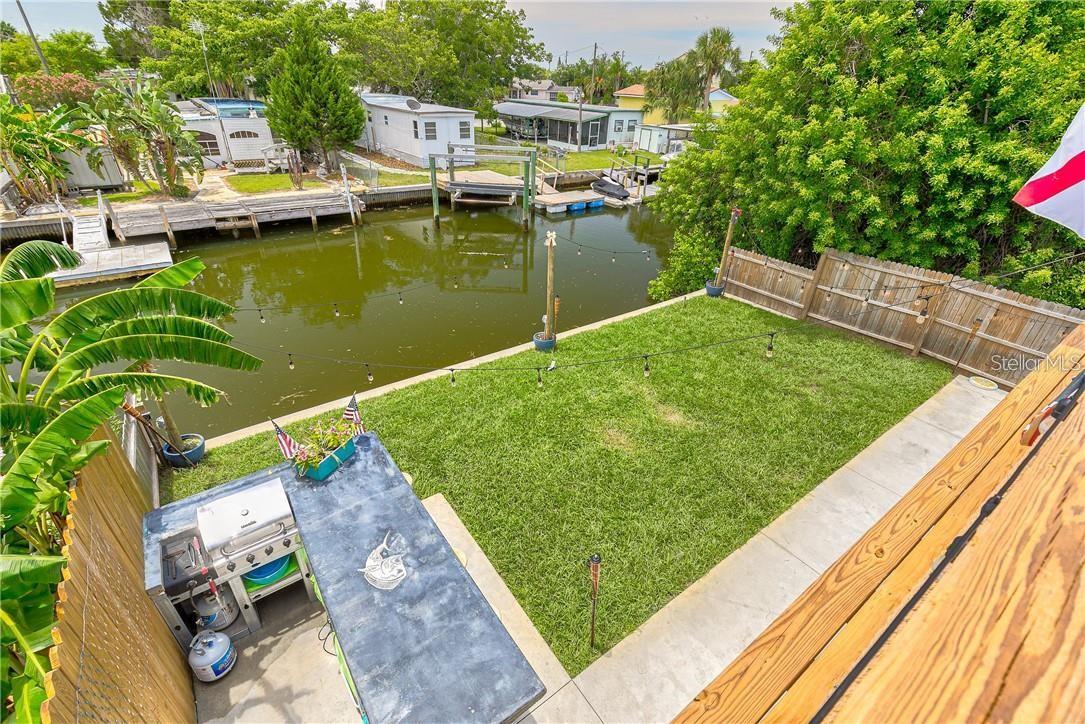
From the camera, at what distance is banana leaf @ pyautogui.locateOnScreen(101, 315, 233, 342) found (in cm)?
487

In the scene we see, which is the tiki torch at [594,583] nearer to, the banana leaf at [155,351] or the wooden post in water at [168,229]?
the banana leaf at [155,351]

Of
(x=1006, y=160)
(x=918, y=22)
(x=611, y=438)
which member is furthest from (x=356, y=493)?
(x=918, y=22)

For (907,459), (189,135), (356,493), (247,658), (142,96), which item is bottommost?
(247,658)

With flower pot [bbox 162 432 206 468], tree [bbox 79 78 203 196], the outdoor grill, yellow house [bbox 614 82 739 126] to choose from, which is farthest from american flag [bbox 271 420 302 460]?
yellow house [bbox 614 82 739 126]

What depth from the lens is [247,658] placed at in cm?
530

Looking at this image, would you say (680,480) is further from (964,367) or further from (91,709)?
(964,367)

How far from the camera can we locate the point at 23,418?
410cm

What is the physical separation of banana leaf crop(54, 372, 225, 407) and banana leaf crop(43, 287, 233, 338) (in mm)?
602

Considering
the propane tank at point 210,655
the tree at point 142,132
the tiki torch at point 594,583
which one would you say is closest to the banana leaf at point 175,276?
the propane tank at point 210,655

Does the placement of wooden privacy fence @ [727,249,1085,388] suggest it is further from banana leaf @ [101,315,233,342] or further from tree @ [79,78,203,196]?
tree @ [79,78,203,196]

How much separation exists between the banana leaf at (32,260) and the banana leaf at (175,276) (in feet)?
2.64

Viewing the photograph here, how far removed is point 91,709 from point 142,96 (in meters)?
28.1

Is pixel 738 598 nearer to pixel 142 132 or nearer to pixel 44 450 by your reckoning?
pixel 44 450

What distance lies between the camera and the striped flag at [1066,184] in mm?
3545
